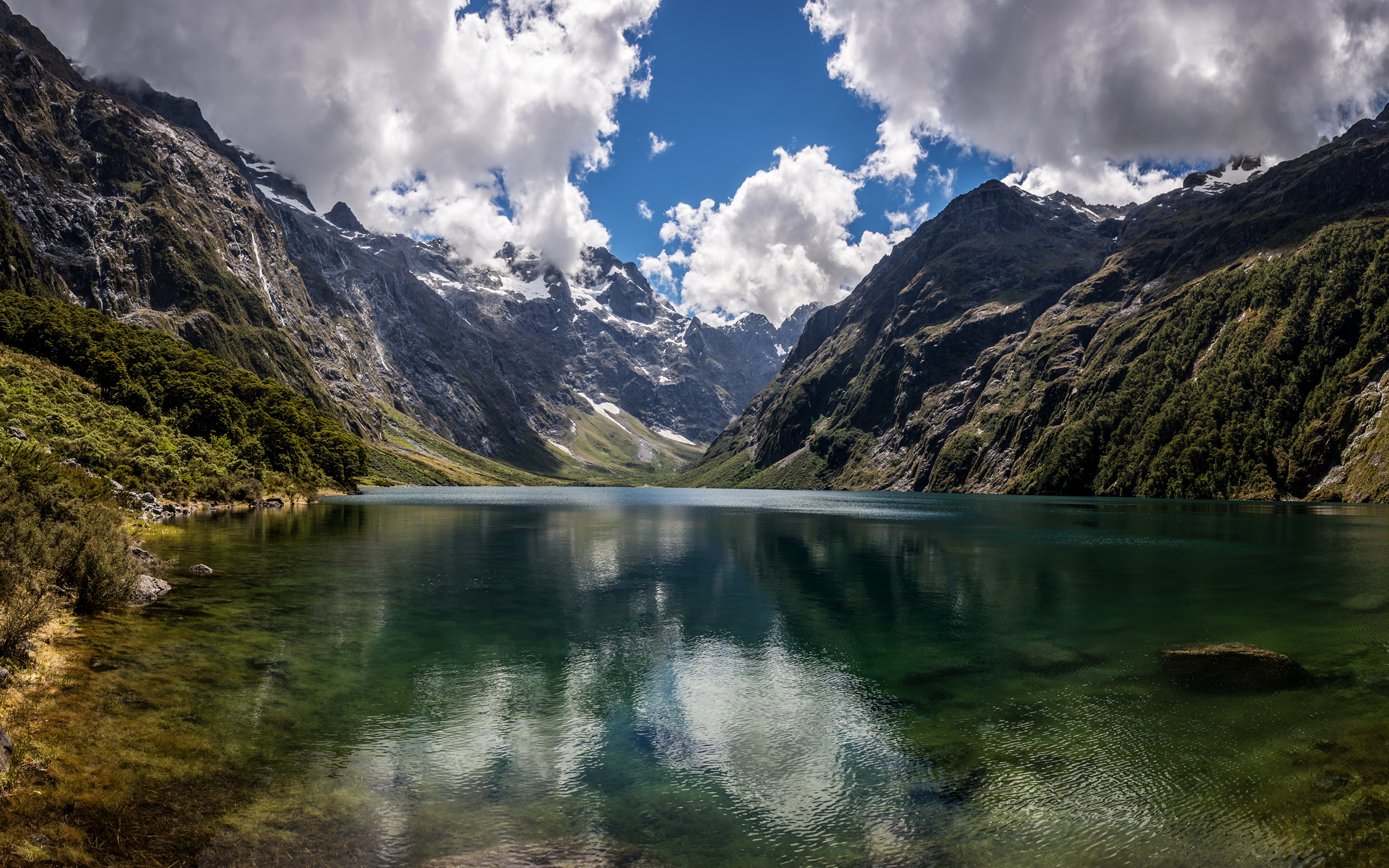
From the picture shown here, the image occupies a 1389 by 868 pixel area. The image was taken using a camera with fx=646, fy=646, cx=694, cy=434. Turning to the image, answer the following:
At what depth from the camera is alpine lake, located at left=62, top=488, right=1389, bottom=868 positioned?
14.2 meters

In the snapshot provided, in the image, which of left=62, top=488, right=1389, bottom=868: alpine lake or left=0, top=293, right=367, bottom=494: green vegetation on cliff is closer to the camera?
left=62, top=488, right=1389, bottom=868: alpine lake

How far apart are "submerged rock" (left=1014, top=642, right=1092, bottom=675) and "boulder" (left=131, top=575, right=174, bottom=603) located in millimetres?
40797

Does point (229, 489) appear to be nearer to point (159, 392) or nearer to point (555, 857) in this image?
point (159, 392)

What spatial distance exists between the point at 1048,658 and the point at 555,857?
24381 millimetres

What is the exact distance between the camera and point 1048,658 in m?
28.8

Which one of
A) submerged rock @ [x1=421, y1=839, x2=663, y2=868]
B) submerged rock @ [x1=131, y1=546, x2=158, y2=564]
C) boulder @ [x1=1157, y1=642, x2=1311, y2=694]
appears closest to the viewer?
submerged rock @ [x1=421, y1=839, x2=663, y2=868]

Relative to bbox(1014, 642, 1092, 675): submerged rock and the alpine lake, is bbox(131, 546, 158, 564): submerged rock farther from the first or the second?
bbox(1014, 642, 1092, 675): submerged rock

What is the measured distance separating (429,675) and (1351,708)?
32666mm

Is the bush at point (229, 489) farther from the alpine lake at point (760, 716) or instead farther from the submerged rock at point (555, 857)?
the submerged rock at point (555, 857)

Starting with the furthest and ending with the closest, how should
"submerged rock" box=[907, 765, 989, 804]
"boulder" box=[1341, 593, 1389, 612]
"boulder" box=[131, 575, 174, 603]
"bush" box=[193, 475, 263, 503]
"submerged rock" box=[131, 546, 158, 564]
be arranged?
"bush" box=[193, 475, 263, 503] → "boulder" box=[1341, 593, 1389, 612] → "submerged rock" box=[131, 546, 158, 564] → "boulder" box=[131, 575, 174, 603] → "submerged rock" box=[907, 765, 989, 804]

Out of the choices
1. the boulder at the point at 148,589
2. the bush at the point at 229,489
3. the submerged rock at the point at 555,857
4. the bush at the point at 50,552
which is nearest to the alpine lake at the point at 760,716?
the submerged rock at the point at 555,857

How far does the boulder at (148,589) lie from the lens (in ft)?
101

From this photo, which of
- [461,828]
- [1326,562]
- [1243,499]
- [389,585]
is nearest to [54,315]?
[389,585]

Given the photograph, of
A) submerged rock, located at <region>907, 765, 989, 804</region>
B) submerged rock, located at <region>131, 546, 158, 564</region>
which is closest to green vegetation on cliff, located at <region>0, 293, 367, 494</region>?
submerged rock, located at <region>131, 546, 158, 564</region>
